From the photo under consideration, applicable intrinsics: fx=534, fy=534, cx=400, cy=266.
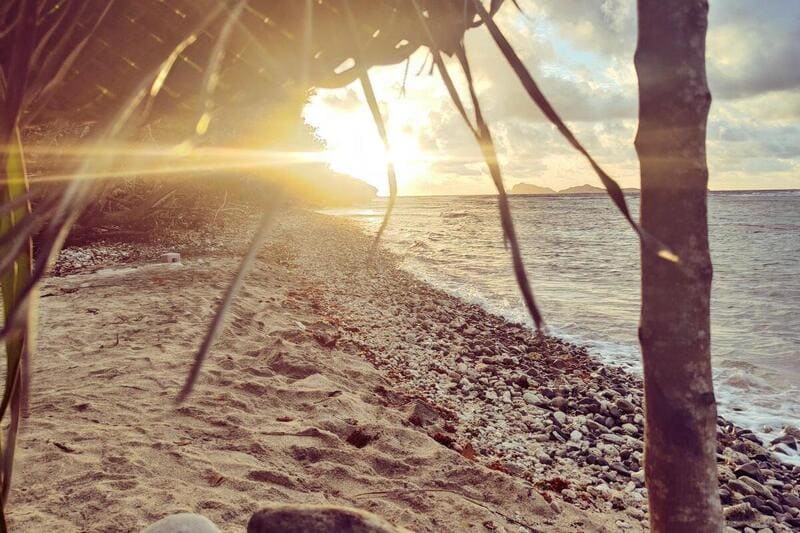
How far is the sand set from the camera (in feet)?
9.17

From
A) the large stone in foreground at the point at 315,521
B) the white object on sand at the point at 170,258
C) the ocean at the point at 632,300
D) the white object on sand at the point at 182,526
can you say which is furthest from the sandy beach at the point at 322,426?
the white object on sand at the point at 170,258

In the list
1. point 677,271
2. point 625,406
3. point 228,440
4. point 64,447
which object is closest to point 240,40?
point 677,271

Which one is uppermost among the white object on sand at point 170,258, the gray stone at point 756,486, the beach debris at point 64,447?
the white object on sand at point 170,258

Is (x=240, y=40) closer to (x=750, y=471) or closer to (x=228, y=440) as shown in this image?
(x=228, y=440)

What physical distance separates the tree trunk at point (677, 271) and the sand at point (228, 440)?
1.60m

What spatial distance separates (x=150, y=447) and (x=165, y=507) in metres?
0.75

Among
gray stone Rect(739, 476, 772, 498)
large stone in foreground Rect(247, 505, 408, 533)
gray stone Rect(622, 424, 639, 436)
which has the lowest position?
gray stone Rect(739, 476, 772, 498)

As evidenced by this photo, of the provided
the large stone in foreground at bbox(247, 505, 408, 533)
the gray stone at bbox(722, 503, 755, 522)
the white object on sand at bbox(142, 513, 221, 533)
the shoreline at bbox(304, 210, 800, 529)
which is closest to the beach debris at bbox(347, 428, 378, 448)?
the shoreline at bbox(304, 210, 800, 529)

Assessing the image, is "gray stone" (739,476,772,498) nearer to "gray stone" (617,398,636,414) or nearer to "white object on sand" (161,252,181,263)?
"gray stone" (617,398,636,414)

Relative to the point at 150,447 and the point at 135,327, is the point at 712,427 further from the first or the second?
the point at 135,327

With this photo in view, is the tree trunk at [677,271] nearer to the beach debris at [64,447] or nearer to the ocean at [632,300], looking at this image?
the ocean at [632,300]

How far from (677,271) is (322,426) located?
3.06 meters

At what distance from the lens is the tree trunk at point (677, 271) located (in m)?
1.59

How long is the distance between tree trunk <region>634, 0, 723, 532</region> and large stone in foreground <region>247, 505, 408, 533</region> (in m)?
0.98
